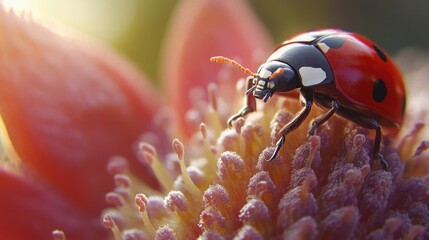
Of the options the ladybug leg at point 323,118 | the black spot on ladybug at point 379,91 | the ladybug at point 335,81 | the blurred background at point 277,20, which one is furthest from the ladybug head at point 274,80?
the blurred background at point 277,20

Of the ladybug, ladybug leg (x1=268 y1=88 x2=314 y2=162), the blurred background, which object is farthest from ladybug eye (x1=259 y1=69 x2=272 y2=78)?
the blurred background

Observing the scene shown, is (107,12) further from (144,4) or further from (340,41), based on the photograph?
(340,41)

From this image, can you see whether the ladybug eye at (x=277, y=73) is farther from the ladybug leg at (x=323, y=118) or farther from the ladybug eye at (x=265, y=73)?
the ladybug leg at (x=323, y=118)

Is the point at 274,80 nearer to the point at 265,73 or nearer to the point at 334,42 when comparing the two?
the point at 265,73

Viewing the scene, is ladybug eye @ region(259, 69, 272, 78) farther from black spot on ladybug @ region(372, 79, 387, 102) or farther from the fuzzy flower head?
black spot on ladybug @ region(372, 79, 387, 102)

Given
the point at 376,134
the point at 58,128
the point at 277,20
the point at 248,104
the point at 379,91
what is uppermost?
the point at 277,20

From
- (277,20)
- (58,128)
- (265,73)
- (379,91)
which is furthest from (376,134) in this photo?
(277,20)
